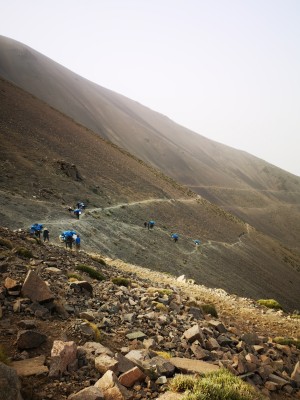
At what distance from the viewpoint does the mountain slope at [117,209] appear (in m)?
36.8

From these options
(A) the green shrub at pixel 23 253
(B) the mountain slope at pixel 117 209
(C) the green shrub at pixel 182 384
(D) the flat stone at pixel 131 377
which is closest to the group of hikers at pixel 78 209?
(B) the mountain slope at pixel 117 209

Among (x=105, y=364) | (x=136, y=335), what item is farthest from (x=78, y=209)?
(x=105, y=364)

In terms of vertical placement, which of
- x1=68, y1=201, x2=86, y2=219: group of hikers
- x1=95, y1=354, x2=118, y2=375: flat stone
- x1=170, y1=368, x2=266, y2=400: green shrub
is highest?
x1=170, y1=368, x2=266, y2=400: green shrub

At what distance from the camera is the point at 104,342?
7902 mm

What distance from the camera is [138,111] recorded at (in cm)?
19862

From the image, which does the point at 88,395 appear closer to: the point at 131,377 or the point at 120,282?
the point at 131,377

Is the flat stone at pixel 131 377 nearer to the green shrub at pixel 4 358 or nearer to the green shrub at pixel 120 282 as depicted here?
the green shrub at pixel 4 358

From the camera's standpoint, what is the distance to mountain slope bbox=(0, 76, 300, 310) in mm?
36844

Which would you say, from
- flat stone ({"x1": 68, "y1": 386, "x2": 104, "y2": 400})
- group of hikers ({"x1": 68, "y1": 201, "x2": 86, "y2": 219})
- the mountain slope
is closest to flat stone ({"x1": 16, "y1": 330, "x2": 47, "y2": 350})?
flat stone ({"x1": 68, "y1": 386, "x2": 104, "y2": 400})

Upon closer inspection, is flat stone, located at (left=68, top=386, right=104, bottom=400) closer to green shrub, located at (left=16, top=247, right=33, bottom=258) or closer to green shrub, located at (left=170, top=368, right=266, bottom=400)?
green shrub, located at (left=170, top=368, right=266, bottom=400)

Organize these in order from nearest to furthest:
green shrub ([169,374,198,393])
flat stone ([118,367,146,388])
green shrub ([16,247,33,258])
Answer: flat stone ([118,367,146,388]) < green shrub ([169,374,198,393]) < green shrub ([16,247,33,258])

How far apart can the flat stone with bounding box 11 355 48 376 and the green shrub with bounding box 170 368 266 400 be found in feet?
8.70

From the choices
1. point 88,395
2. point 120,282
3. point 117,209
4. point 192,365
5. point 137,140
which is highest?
point 137,140

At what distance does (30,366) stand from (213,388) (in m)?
3.66
